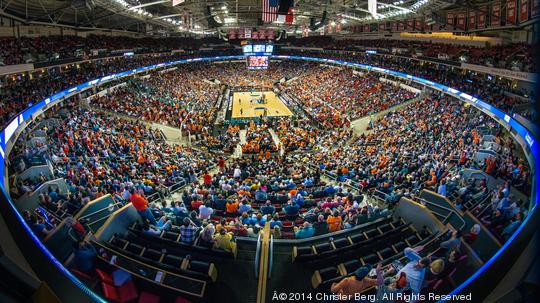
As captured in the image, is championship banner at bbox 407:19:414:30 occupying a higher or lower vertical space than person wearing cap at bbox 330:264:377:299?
higher

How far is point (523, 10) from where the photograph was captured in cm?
2169

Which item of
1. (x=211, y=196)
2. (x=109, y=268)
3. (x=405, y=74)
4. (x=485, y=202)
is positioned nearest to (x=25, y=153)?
(x=211, y=196)

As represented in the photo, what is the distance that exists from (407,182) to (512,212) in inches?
243

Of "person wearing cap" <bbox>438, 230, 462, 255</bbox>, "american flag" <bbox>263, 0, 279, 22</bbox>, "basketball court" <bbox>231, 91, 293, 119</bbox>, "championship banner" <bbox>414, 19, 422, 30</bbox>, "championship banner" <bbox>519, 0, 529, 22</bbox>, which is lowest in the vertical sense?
"person wearing cap" <bbox>438, 230, 462, 255</bbox>

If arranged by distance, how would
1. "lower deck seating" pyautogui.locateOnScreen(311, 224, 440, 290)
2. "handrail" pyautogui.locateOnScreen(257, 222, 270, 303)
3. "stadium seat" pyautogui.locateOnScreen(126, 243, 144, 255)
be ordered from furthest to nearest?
1. "stadium seat" pyautogui.locateOnScreen(126, 243, 144, 255)
2. "lower deck seating" pyautogui.locateOnScreen(311, 224, 440, 290)
3. "handrail" pyautogui.locateOnScreen(257, 222, 270, 303)

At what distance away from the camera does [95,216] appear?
8.57 meters

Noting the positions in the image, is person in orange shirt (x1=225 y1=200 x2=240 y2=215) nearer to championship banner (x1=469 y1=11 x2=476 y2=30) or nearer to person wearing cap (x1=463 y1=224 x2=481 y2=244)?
person wearing cap (x1=463 y1=224 x2=481 y2=244)

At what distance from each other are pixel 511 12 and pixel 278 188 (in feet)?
78.5

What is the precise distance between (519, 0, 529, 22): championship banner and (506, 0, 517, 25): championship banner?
767 millimetres

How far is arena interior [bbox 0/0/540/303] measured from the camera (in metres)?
5.46

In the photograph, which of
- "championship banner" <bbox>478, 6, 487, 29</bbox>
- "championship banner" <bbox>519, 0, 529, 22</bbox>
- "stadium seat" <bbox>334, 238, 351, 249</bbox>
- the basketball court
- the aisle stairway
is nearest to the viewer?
"stadium seat" <bbox>334, 238, 351, 249</bbox>

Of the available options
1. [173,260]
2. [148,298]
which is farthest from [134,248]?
[148,298]

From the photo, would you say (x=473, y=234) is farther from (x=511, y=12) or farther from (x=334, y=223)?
(x=511, y=12)

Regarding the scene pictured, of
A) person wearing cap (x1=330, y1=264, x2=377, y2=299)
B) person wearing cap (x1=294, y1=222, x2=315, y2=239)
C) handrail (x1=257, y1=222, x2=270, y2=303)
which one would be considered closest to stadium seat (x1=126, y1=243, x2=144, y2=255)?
handrail (x1=257, y1=222, x2=270, y2=303)
